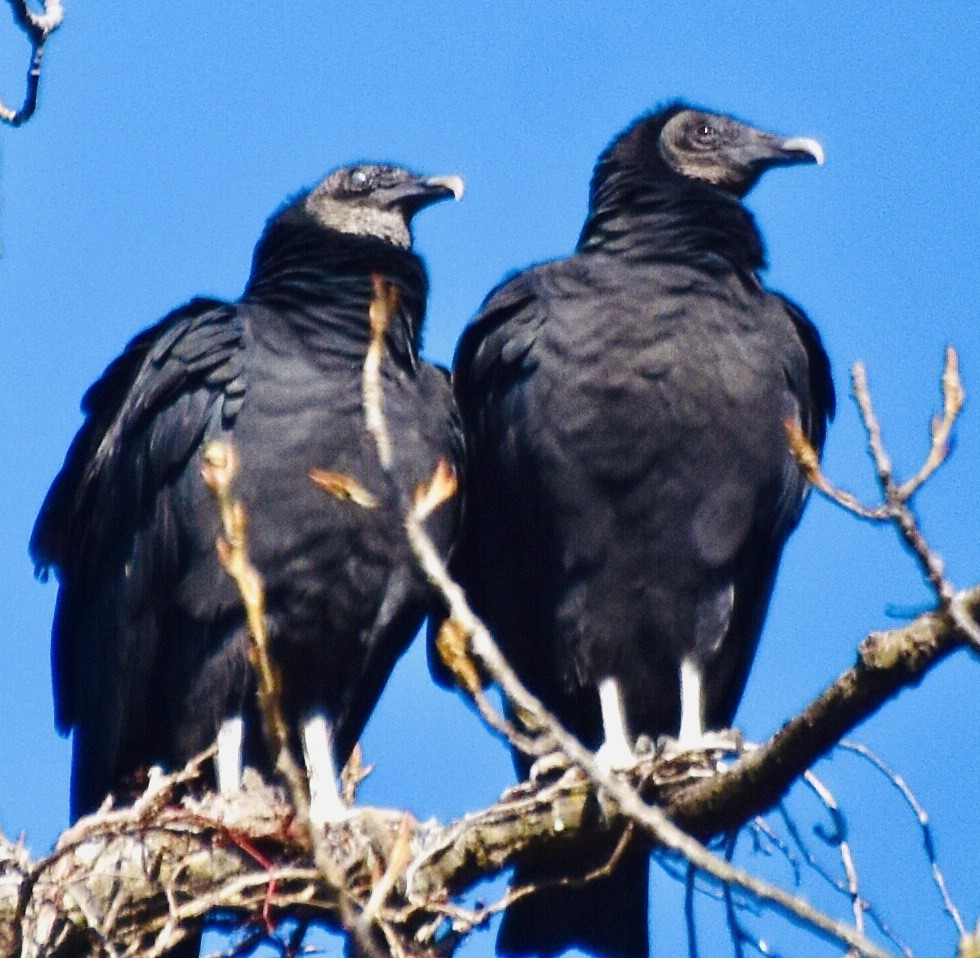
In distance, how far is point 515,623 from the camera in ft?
19.1

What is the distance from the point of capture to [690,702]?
5.68m

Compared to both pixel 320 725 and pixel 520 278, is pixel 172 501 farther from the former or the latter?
pixel 520 278

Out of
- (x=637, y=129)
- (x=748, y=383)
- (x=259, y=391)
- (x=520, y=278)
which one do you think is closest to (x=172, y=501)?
(x=259, y=391)

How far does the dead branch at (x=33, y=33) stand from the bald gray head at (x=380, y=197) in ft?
8.62

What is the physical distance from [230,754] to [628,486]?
1307mm

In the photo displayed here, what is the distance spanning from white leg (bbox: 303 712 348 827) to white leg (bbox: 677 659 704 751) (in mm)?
954

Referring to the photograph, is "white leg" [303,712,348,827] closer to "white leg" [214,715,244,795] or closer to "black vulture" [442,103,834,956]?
"white leg" [214,715,244,795]

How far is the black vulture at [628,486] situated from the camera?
5.59 metres

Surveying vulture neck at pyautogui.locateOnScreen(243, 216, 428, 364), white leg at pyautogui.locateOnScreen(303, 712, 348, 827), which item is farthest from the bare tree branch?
vulture neck at pyautogui.locateOnScreen(243, 216, 428, 364)

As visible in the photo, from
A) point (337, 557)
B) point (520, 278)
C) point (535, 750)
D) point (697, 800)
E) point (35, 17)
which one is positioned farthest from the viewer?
point (520, 278)

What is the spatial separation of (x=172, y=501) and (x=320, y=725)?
2.51 ft

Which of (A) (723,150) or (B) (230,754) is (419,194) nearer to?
(A) (723,150)

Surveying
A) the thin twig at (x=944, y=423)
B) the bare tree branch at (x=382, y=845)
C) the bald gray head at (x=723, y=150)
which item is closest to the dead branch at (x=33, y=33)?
the bare tree branch at (x=382, y=845)

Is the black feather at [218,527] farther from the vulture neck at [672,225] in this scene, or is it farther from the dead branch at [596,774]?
the dead branch at [596,774]
